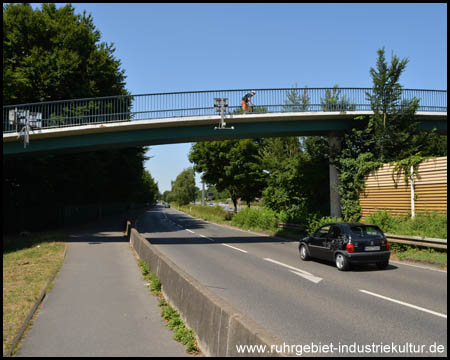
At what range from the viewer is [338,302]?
7188 millimetres

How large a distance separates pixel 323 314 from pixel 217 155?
31.2 metres

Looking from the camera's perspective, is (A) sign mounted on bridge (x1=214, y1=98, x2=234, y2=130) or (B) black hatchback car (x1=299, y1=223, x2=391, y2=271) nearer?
(B) black hatchback car (x1=299, y1=223, x2=391, y2=271)

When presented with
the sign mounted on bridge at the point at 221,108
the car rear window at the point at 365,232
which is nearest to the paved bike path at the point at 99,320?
the car rear window at the point at 365,232

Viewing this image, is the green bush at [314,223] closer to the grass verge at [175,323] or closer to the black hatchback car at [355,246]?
the black hatchback car at [355,246]

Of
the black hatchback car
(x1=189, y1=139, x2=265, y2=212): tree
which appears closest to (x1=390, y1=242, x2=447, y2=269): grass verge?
the black hatchback car

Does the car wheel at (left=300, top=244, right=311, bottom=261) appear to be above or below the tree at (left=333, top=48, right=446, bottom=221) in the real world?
below

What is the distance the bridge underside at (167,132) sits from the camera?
1869 centimetres

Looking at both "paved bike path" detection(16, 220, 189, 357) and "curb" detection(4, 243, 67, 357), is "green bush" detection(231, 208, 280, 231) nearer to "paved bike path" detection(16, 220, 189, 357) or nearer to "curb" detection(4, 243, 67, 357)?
"paved bike path" detection(16, 220, 189, 357)

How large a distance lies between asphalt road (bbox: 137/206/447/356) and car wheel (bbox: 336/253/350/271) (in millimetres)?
173

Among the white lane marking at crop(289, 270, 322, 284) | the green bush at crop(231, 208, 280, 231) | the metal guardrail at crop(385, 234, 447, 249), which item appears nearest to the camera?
the white lane marking at crop(289, 270, 322, 284)

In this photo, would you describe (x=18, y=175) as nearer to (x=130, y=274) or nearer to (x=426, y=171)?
(x=130, y=274)

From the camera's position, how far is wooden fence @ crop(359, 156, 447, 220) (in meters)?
13.8

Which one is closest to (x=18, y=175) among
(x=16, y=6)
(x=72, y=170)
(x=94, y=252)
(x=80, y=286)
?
(x=72, y=170)

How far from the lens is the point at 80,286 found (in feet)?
28.2
